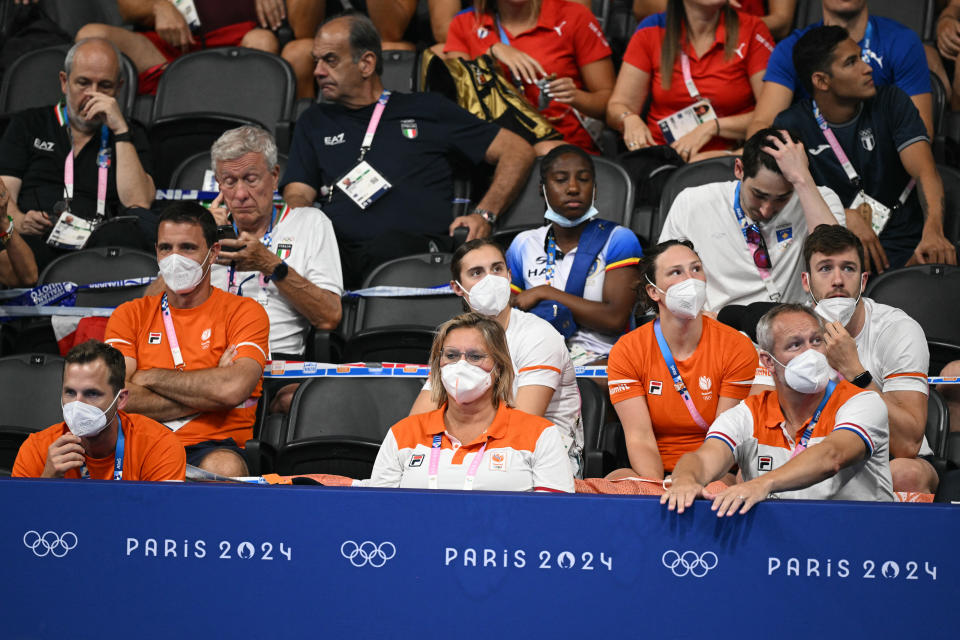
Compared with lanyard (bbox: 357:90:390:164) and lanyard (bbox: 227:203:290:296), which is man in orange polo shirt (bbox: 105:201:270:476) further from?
lanyard (bbox: 357:90:390:164)

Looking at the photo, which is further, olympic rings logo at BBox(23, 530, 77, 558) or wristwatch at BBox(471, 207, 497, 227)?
wristwatch at BBox(471, 207, 497, 227)

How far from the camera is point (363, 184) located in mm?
5438

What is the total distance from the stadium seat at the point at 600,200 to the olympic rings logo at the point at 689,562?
8.60 ft

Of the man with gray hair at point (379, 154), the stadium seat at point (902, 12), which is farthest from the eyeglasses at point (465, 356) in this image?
the stadium seat at point (902, 12)

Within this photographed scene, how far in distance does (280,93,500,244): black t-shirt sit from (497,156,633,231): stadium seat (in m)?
0.27

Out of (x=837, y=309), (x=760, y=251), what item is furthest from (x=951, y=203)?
(x=837, y=309)

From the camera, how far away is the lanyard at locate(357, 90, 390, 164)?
5.52 metres

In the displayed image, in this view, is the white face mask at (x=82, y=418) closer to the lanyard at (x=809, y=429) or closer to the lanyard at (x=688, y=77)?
the lanyard at (x=809, y=429)

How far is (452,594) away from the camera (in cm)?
291

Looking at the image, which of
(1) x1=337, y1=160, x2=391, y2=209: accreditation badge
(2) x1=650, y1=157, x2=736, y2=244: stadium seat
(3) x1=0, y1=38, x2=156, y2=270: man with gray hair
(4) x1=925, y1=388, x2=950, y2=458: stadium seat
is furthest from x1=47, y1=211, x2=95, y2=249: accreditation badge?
(4) x1=925, y1=388, x2=950, y2=458: stadium seat

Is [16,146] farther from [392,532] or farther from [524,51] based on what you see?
[392,532]

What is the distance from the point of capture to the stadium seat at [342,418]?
4.08 m

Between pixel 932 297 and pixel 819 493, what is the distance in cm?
158

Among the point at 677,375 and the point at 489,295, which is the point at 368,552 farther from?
the point at 677,375
